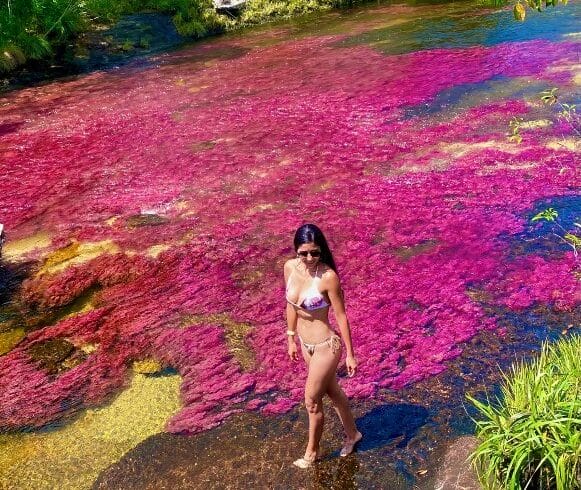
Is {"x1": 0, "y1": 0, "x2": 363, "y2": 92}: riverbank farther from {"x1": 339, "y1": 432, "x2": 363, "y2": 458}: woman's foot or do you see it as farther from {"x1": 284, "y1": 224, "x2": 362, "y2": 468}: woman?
{"x1": 339, "y1": 432, "x2": 363, "y2": 458}: woman's foot

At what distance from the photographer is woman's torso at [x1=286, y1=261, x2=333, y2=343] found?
4.12 metres

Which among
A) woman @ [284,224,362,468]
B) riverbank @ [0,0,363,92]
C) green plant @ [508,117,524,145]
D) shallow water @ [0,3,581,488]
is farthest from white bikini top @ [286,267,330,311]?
riverbank @ [0,0,363,92]

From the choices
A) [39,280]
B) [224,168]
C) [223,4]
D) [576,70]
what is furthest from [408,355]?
[223,4]

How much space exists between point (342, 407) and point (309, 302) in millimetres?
933

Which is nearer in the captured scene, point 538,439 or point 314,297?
point 538,439

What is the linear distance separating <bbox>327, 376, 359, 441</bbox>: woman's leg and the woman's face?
90 cm

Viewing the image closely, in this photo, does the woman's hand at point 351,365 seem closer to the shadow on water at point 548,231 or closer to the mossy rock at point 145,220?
the shadow on water at point 548,231

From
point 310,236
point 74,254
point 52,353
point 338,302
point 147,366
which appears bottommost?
point 147,366

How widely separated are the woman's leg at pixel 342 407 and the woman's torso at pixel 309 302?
375 mm

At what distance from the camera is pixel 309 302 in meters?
4.12

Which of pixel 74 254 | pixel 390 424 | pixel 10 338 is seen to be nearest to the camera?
pixel 390 424

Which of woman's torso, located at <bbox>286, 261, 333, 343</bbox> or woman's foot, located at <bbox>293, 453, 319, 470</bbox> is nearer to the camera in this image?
woman's torso, located at <bbox>286, 261, 333, 343</bbox>

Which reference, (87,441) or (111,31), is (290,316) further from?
(111,31)

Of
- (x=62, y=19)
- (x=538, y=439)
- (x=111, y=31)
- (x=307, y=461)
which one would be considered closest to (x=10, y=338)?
(x=307, y=461)
